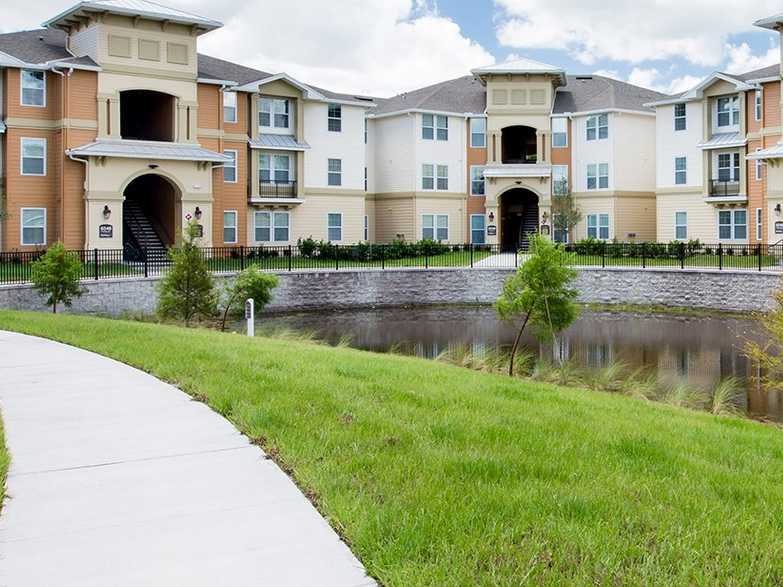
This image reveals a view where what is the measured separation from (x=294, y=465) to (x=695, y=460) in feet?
10.8

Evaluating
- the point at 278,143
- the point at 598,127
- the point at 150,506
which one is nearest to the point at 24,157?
the point at 278,143

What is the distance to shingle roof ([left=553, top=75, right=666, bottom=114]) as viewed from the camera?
50.7m

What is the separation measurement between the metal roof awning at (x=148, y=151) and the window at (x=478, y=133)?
17.3m

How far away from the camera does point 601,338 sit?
25766 mm

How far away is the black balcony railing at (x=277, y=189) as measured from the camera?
44938 mm

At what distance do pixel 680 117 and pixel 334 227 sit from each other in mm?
20112

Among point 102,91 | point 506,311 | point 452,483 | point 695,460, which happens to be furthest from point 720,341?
point 102,91

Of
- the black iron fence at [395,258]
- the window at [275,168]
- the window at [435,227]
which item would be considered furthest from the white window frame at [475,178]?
the window at [275,168]

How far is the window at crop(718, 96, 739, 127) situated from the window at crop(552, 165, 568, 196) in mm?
9014

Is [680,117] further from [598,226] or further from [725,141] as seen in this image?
[598,226]

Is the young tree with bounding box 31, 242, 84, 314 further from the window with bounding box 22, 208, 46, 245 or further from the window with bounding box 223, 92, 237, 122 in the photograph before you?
the window with bounding box 223, 92, 237, 122

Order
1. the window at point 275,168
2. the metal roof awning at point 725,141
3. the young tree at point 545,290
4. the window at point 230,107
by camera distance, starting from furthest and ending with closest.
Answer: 1. the window at point 275,168
2. the metal roof awning at point 725,141
3. the window at point 230,107
4. the young tree at point 545,290

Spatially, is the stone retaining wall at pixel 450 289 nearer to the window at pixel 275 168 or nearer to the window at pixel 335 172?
the window at pixel 275 168

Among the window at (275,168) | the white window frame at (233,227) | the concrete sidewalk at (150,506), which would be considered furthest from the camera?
the window at (275,168)
